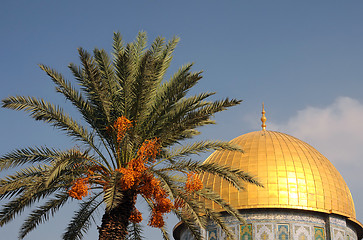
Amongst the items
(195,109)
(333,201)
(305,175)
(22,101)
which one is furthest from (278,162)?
(22,101)

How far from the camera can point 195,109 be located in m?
13.4

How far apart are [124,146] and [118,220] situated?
1.81m

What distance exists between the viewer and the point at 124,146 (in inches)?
480

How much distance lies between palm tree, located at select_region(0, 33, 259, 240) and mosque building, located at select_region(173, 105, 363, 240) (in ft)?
33.2

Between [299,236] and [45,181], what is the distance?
15045 millimetres

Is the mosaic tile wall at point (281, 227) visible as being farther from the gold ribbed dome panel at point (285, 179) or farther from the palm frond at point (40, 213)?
the palm frond at point (40, 213)

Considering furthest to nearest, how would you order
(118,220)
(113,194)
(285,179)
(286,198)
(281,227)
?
(285,179) → (286,198) → (281,227) → (118,220) → (113,194)

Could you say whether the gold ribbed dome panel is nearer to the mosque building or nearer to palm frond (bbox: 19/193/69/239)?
the mosque building

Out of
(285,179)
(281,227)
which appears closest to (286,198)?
(285,179)

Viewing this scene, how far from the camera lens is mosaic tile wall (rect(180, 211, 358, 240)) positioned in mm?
22984

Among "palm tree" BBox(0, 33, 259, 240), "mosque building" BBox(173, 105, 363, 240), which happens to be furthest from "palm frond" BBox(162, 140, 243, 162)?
"mosque building" BBox(173, 105, 363, 240)

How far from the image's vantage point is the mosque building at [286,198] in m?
23.2

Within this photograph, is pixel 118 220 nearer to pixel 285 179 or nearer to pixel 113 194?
pixel 113 194

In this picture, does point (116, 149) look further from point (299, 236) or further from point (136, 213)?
point (299, 236)
